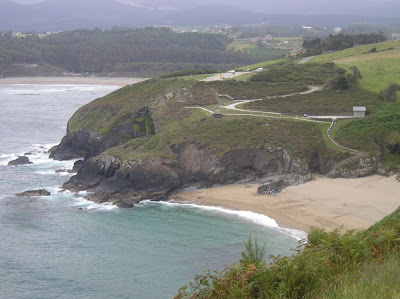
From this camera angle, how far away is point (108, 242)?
99.6ft

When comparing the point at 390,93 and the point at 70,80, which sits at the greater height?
the point at 390,93

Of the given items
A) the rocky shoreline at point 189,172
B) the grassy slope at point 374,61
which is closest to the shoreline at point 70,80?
the grassy slope at point 374,61

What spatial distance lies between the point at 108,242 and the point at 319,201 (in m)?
12.5

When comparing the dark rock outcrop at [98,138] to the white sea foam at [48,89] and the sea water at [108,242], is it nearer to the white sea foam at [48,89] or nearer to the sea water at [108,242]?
the sea water at [108,242]

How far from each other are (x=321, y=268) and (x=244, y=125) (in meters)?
31.9

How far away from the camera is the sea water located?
25031mm

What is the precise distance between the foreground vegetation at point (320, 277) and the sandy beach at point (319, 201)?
703 inches

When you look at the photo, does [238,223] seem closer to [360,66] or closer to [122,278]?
[122,278]

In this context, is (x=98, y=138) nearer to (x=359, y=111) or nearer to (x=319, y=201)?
(x=359, y=111)

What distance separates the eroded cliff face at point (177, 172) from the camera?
38.1 m

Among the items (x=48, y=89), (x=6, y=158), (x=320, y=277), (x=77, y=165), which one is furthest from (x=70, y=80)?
(x=320, y=277)

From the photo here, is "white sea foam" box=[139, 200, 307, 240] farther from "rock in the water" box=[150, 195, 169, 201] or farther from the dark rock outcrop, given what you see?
the dark rock outcrop

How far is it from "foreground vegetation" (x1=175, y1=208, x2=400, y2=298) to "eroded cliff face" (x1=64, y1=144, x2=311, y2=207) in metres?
25.1

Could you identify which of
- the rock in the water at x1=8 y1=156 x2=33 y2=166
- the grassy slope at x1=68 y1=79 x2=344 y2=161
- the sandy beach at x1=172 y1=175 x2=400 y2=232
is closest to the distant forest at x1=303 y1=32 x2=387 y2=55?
the grassy slope at x1=68 y1=79 x2=344 y2=161
